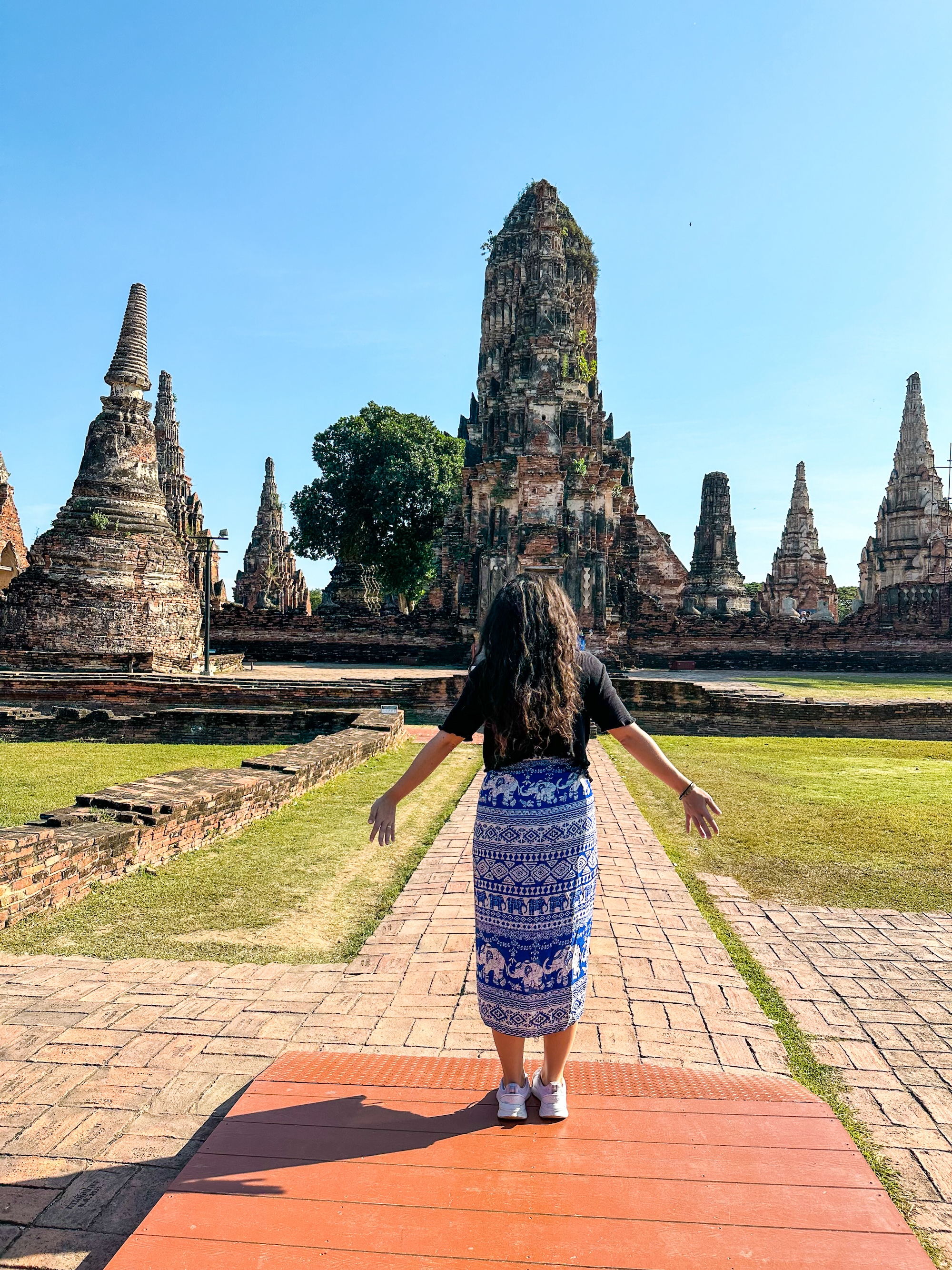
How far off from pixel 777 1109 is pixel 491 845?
99cm

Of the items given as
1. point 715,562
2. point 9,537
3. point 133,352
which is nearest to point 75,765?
point 133,352

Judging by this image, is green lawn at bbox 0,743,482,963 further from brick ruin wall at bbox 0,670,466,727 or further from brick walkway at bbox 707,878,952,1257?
brick ruin wall at bbox 0,670,466,727

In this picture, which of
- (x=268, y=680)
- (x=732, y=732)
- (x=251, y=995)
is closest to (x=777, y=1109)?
(x=251, y=995)

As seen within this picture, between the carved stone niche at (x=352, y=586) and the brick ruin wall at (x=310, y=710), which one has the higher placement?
the carved stone niche at (x=352, y=586)

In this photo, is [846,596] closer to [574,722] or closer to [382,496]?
[382,496]

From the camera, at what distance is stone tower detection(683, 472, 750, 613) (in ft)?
113

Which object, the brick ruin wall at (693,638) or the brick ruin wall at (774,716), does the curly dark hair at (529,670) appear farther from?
the brick ruin wall at (693,638)

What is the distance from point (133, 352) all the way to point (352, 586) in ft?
53.8

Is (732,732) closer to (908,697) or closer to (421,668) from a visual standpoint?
(908,697)

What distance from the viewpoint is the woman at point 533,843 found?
2.04m

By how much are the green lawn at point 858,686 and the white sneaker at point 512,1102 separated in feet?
37.8

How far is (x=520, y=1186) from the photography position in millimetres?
1756

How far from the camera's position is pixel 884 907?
4.12 m

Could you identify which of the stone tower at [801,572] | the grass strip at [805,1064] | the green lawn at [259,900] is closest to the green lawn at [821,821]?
the grass strip at [805,1064]
